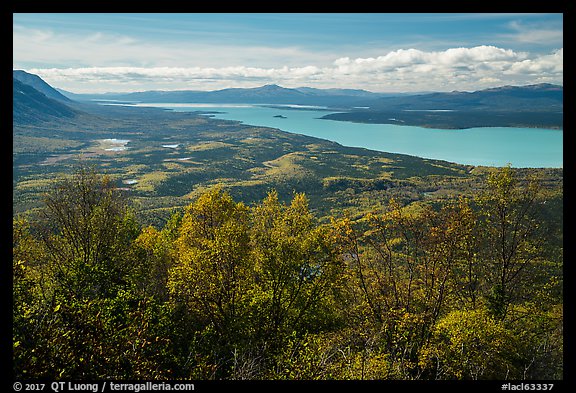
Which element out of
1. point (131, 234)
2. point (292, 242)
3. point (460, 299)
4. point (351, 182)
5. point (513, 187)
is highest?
point (513, 187)

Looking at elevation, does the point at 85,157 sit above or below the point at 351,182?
above

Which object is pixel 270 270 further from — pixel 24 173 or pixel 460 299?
pixel 24 173

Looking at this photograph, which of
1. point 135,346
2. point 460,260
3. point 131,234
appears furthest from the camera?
point 131,234

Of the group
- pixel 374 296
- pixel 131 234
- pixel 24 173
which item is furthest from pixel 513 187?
pixel 24 173
